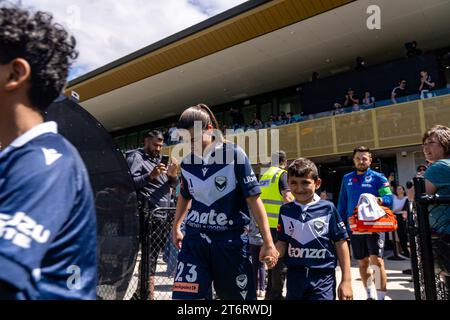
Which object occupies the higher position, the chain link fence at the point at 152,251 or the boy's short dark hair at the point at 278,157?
the boy's short dark hair at the point at 278,157

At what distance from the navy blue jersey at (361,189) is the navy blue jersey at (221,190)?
2.64 metres

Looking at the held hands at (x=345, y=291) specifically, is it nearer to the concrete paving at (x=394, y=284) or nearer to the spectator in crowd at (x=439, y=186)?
the spectator in crowd at (x=439, y=186)

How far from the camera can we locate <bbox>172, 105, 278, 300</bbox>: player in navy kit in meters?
2.23

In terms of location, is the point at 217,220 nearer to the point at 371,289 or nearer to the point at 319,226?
the point at 319,226

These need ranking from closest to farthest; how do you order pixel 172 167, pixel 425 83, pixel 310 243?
pixel 310 243
pixel 172 167
pixel 425 83

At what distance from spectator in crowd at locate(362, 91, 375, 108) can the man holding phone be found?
10142 mm

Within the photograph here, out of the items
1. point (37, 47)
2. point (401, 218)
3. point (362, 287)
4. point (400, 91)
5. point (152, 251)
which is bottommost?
point (362, 287)

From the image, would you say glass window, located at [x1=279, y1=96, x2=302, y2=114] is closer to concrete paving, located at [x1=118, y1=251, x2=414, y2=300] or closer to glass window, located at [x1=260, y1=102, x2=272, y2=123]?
glass window, located at [x1=260, y1=102, x2=272, y2=123]

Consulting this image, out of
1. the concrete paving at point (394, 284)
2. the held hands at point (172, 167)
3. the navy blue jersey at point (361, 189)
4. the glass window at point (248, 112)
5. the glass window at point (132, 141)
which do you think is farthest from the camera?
the glass window at point (132, 141)

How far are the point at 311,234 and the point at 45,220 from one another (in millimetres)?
2100

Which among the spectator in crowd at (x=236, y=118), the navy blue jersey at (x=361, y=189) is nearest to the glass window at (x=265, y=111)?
the spectator in crowd at (x=236, y=118)

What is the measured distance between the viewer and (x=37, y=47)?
3.02 feet

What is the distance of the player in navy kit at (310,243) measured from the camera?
2438mm

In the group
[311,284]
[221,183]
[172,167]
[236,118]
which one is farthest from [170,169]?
[236,118]
